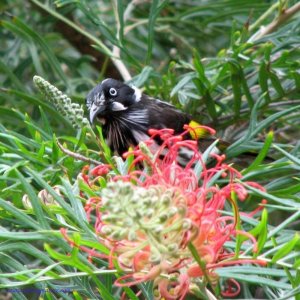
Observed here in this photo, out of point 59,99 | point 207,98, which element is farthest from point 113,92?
point 59,99

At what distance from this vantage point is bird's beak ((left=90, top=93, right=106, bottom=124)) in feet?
8.39

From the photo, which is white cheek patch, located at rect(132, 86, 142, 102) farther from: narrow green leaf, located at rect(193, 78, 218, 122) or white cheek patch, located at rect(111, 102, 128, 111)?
narrow green leaf, located at rect(193, 78, 218, 122)

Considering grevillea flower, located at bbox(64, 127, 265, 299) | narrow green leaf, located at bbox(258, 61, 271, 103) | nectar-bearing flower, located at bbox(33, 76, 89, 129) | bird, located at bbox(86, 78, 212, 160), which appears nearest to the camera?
grevillea flower, located at bbox(64, 127, 265, 299)

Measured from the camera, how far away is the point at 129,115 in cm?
282

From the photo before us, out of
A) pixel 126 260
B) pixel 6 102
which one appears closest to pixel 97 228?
pixel 126 260

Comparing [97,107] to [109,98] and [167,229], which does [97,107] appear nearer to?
[109,98]

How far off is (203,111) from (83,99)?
0.40 metres

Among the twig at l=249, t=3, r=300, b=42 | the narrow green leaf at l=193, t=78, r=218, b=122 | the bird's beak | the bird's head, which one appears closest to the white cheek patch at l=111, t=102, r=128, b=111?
the bird's head

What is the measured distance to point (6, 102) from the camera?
2.88 m

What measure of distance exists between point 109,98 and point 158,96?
6.6 inches

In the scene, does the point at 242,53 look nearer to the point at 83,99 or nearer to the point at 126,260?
the point at 83,99

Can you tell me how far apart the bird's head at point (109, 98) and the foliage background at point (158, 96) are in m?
0.07

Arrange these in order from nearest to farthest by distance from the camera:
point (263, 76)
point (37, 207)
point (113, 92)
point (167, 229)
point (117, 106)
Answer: point (167, 229) < point (37, 207) < point (263, 76) < point (113, 92) < point (117, 106)

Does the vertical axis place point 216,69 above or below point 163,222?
below
